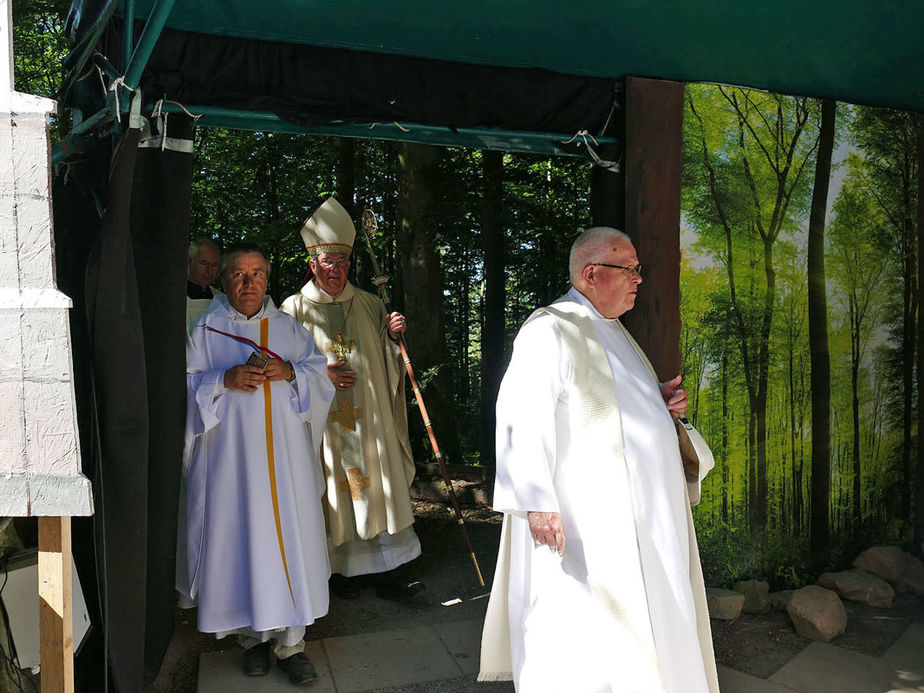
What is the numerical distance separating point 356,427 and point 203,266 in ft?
4.38

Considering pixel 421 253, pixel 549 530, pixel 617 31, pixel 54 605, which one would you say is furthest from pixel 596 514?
pixel 421 253

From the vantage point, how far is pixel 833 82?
484cm

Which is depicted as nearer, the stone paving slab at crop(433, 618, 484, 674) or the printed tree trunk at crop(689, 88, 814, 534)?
the stone paving slab at crop(433, 618, 484, 674)

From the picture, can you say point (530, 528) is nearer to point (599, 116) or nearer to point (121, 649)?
point (121, 649)

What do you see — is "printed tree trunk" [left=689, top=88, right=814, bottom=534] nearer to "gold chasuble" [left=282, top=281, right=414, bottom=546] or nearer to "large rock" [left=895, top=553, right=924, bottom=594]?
"large rock" [left=895, top=553, right=924, bottom=594]

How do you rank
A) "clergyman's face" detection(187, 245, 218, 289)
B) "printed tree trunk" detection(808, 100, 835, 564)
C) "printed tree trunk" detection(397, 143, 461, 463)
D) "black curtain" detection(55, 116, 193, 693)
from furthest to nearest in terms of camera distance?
"printed tree trunk" detection(397, 143, 461, 463) → "printed tree trunk" detection(808, 100, 835, 564) → "clergyman's face" detection(187, 245, 218, 289) → "black curtain" detection(55, 116, 193, 693)

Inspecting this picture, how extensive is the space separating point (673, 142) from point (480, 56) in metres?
1.15

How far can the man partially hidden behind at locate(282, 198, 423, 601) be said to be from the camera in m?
4.95

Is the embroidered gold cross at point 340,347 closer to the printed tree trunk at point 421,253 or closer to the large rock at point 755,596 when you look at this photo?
the printed tree trunk at point 421,253

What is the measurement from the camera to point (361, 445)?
5039mm

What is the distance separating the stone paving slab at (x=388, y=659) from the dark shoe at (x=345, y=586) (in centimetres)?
61

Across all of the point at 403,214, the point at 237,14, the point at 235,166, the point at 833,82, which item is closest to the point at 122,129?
the point at 237,14

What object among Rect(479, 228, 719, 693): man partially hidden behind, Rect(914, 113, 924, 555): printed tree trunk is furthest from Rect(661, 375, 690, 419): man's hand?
Rect(914, 113, 924, 555): printed tree trunk

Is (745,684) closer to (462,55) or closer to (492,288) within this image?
(462,55)
